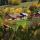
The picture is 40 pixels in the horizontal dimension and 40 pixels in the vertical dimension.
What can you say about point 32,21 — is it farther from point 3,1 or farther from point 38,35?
point 3,1

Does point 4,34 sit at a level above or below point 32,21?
below

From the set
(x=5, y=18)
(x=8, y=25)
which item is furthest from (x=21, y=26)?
(x=5, y=18)

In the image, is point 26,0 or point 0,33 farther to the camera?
point 26,0

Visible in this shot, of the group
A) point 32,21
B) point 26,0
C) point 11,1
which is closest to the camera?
point 32,21

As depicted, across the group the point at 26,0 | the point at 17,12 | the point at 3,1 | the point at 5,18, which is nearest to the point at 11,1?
the point at 3,1

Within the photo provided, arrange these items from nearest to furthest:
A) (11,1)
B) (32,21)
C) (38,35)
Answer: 1. (38,35)
2. (32,21)
3. (11,1)

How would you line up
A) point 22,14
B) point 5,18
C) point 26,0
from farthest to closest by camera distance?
point 26,0
point 22,14
point 5,18

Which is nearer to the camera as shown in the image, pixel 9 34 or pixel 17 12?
pixel 9 34

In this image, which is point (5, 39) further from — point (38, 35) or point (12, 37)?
point (38, 35)

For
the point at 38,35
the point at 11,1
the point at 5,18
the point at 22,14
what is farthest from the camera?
the point at 11,1
